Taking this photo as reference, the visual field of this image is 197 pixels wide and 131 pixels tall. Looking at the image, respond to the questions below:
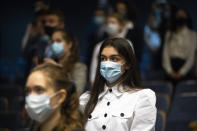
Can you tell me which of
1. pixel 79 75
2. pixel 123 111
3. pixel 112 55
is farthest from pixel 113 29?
pixel 123 111

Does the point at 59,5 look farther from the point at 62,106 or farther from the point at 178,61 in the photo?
the point at 62,106

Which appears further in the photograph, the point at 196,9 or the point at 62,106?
the point at 196,9

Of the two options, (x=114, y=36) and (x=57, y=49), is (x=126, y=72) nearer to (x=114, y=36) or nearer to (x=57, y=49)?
(x=57, y=49)

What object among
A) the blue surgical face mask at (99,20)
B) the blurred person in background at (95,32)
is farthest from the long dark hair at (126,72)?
the blue surgical face mask at (99,20)

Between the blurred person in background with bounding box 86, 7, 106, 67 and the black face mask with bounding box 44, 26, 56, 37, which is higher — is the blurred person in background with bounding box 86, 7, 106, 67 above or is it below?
below

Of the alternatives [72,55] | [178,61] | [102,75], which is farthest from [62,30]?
[178,61]

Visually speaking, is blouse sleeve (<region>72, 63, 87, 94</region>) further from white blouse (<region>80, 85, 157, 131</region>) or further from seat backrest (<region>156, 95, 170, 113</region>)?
white blouse (<region>80, 85, 157, 131</region>)

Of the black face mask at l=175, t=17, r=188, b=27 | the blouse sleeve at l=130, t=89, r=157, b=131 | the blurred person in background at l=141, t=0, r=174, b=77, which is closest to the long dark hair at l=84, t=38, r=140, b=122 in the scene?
the blouse sleeve at l=130, t=89, r=157, b=131

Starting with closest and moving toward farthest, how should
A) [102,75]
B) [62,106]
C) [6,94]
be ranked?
1. [62,106]
2. [102,75]
3. [6,94]

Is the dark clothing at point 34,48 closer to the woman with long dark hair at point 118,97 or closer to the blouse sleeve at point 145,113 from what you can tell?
the woman with long dark hair at point 118,97

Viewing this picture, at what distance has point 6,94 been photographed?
600 cm

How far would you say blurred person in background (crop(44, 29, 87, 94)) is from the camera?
4.65 m

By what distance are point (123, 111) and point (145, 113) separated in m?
0.17

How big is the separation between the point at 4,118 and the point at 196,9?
6926 mm
